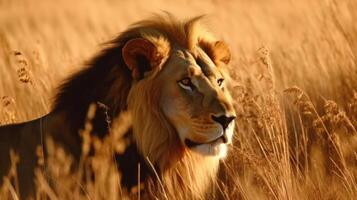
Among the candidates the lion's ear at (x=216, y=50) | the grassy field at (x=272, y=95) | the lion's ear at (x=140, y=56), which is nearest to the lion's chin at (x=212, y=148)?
the grassy field at (x=272, y=95)

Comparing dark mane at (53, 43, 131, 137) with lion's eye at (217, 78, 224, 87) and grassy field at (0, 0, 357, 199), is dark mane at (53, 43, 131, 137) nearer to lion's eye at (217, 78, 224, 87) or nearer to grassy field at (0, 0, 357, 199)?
grassy field at (0, 0, 357, 199)

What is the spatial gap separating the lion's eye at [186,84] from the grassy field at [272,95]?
0.45 m

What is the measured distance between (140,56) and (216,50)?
1.65 feet

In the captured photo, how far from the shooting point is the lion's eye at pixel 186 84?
19.1 feet

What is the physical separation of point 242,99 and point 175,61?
0.51 m

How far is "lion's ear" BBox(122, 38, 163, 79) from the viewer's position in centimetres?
589

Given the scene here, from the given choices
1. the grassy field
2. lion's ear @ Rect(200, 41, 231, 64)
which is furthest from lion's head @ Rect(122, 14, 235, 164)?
the grassy field

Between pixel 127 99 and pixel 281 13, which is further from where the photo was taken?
pixel 281 13

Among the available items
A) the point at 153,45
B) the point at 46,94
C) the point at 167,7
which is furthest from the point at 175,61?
the point at 167,7

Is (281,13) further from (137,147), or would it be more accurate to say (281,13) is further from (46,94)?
(137,147)

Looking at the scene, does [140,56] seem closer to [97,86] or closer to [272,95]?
[97,86]

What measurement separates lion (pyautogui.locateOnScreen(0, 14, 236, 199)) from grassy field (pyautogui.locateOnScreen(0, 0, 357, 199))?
216 millimetres

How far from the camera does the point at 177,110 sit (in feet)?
19.1

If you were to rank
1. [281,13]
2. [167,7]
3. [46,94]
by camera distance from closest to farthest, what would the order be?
[46,94] < [281,13] < [167,7]
